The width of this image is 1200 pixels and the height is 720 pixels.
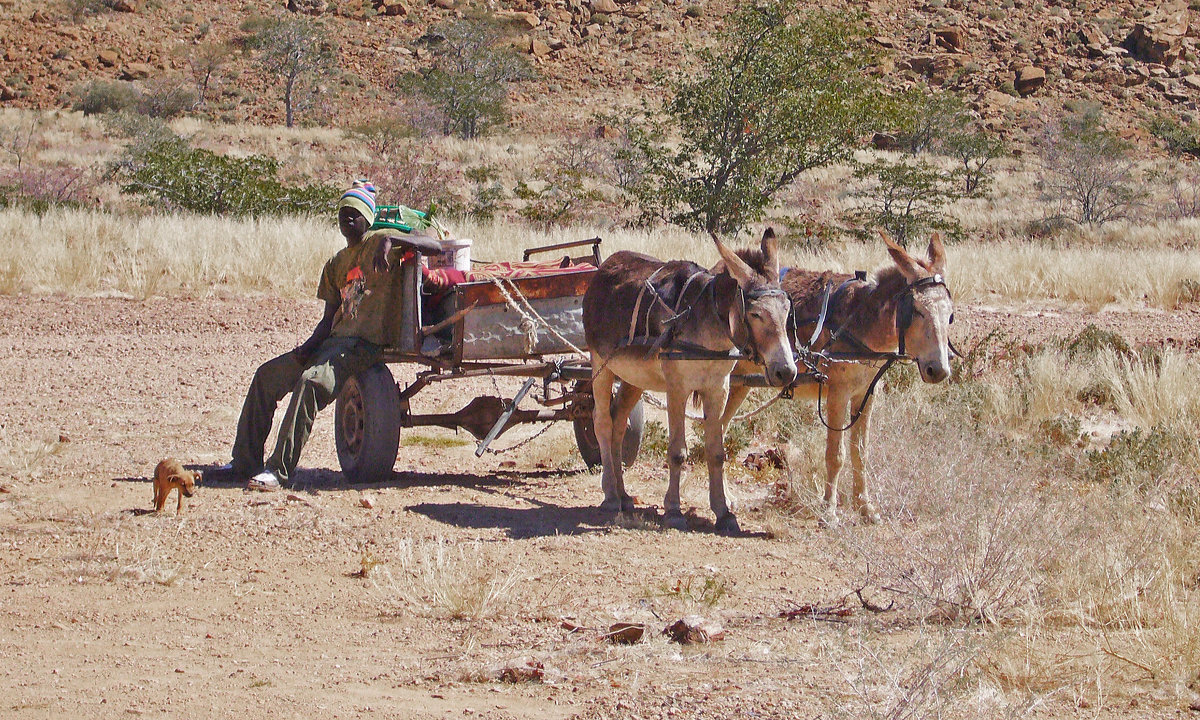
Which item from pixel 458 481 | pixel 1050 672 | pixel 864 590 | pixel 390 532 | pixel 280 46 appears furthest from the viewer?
pixel 280 46

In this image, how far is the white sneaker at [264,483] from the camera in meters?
8.45

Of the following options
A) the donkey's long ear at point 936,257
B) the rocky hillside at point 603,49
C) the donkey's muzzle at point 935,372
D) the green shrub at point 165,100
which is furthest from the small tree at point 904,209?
the green shrub at point 165,100

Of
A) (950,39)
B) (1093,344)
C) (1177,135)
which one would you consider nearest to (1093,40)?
(950,39)

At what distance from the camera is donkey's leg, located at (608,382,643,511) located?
8.41m

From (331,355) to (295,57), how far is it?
4795 cm

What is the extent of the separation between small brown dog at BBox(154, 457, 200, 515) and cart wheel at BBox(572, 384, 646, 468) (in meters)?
2.98

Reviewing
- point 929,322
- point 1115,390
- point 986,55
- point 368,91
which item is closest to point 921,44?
point 986,55

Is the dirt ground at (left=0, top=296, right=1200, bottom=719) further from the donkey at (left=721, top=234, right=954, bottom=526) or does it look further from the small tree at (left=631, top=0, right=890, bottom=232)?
the small tree at (left=631, top=0, right=890, bottom=232)

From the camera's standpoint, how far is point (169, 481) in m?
7.65

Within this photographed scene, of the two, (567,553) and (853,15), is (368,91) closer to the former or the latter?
(853,15)

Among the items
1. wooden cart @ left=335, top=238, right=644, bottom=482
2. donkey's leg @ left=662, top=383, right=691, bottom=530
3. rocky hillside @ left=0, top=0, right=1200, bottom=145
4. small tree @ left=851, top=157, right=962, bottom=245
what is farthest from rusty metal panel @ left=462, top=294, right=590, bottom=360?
rocky hillside @ left=0, top=0, right=1200, bottom=145

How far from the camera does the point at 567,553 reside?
23.8 ft

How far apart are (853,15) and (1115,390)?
14487 mm

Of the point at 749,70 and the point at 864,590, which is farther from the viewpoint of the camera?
the point at 749,70
